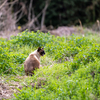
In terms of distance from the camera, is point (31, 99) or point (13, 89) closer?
point (31, 99)

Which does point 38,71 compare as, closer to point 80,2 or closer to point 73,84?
point 73,84

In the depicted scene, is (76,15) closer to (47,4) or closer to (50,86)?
(47,4)

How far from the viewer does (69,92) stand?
476 cm

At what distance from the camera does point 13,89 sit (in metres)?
5.69

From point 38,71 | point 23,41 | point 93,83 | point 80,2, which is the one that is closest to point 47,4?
point 80,2

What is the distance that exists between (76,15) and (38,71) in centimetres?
2016

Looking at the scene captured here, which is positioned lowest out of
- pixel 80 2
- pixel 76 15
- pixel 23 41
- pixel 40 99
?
pixel 40 99

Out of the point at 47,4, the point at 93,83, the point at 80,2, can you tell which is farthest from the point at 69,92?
the point at 80,2

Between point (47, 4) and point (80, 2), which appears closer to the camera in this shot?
point (47, 4)

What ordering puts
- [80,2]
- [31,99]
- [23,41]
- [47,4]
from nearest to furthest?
1. [31,99]
2. [23,41]
3. [47,4]
4. [80,2]

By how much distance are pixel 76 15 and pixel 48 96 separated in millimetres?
21746

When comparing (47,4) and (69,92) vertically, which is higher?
(47,4)

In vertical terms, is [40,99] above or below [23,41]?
below

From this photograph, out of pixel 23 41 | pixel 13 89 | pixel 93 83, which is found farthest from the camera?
pixel 23 41
